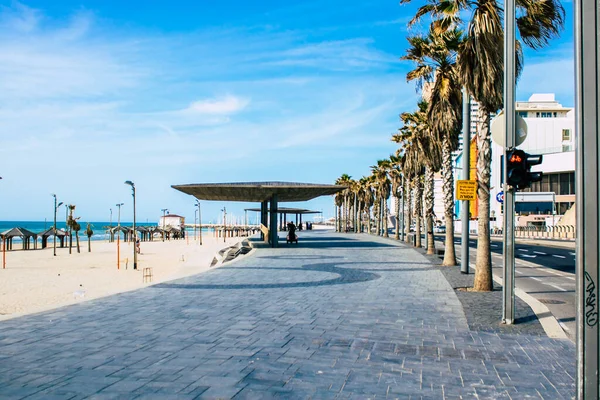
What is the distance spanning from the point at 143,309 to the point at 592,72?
9274 mm

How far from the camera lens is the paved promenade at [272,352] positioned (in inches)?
229

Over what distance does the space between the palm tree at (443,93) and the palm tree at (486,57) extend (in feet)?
13.5

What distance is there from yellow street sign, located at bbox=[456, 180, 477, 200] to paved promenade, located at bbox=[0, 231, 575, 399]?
326 cm

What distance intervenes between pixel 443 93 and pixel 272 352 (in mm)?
14755

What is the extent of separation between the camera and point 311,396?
18.3 ft

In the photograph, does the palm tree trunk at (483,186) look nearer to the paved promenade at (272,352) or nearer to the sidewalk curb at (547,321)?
the sidewalk curb at (547,321)

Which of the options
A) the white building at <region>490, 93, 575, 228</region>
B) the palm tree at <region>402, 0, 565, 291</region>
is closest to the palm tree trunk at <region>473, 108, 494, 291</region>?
the palm tree at <region>402, 0, 565, 291</region>

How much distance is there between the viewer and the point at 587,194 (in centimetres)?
431

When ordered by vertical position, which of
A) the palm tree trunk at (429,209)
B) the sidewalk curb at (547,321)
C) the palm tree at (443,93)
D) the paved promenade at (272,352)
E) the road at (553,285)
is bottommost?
the road at (553,285)

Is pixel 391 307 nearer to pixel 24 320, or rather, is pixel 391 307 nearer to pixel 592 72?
pixel 24 320

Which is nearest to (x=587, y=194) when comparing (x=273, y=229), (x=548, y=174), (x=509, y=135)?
(x=509, y=135)

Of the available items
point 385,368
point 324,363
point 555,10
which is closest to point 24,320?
point 324,363

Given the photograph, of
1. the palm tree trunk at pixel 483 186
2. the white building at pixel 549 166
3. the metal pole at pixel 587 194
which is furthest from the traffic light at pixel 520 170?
the white building at pixel 549 166

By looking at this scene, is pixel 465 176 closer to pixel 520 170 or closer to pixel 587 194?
pixel 520 170
